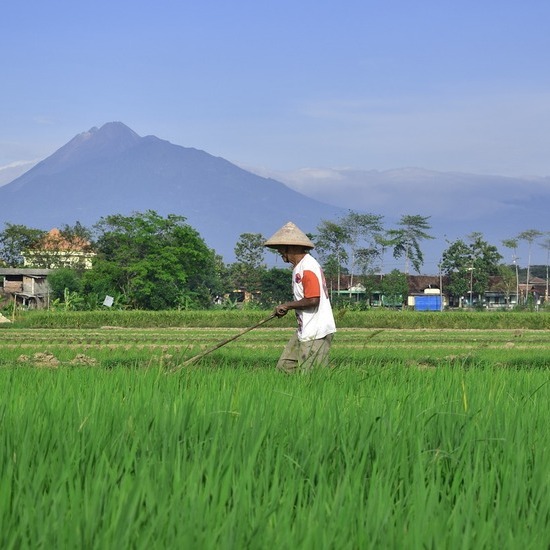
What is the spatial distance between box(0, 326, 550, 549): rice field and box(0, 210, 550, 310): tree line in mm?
40875

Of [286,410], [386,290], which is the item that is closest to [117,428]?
[286,410]

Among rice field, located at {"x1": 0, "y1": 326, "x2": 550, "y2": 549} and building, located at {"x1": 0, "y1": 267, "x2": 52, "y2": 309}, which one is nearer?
rice field, located at {"x1": 0, "y1": 326, "x2": 550, "y2": 549}

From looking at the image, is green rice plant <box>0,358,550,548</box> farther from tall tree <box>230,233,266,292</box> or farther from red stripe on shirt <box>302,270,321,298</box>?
tall tree <box>230,233,266,292</box>

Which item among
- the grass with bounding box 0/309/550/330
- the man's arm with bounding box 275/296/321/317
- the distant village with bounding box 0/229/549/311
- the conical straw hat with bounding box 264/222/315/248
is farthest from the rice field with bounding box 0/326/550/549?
the distant village with bounding box 0/229/549/311

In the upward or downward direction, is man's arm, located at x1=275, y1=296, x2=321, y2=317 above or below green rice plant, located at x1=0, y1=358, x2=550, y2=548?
above

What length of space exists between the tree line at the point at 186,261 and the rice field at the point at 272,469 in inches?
1609

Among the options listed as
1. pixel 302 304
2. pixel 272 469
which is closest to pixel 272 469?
pixel 272 469

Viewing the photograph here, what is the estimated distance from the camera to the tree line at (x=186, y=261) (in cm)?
5153

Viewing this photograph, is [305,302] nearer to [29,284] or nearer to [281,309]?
[281,309]

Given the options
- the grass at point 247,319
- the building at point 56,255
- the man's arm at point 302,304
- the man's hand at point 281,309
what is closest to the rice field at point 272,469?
the man's hand at point 281,309

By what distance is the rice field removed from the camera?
218 cm

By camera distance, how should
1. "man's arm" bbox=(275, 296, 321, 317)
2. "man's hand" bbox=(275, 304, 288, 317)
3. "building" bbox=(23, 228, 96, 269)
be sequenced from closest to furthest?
"man's hand" bbox=(275, 304, 288, 317), "man's arm" bbox=(275, 296, 321, 317), "building" bbox=(23, 228, 96, 269)

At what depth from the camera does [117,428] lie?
3.44 meters

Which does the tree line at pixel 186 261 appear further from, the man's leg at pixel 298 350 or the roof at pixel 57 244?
the man's leg at pixel 298 350
